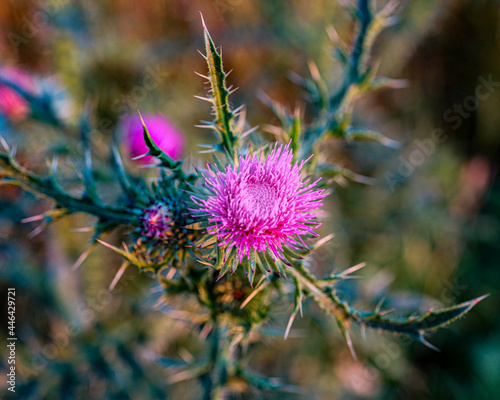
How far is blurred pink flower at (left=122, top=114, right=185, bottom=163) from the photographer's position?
9.92 ft

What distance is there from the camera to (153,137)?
322cm

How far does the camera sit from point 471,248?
486 cm

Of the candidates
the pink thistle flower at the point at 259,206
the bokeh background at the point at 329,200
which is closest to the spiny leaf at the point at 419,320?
the pink thistle flower at the point at 259,206

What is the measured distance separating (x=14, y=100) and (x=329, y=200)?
10.7ft

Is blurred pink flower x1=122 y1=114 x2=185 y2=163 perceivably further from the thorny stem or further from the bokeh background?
the thorny stem

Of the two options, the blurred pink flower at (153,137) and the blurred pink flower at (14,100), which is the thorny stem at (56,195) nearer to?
the blurred pink flower at (153,137)

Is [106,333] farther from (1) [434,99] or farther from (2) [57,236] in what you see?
(1) [434,99]

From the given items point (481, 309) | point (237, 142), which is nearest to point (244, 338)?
point (237, 142)

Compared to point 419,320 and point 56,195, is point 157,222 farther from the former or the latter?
point 419,320

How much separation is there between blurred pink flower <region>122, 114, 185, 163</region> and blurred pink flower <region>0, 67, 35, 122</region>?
2.71 ft

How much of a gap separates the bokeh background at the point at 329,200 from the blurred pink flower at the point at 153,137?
268 mm

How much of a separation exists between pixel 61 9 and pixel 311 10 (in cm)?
274

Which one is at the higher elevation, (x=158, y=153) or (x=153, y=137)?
(x=158, y=153)

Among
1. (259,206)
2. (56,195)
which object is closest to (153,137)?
(56,195)
